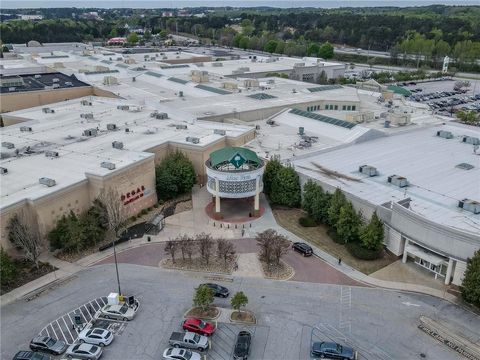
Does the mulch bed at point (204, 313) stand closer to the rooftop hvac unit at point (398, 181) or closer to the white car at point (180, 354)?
the white car at point (180, 354)

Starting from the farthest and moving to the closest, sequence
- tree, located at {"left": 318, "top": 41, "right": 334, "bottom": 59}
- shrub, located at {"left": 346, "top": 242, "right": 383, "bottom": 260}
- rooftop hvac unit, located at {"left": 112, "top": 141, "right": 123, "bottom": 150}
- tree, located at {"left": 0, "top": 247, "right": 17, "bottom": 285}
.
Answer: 1. tree, located at {"left": 318, "top": 41, "right": 334, "bottom": 59}
2. rooftop hvac unit, located at {"left": 112, "top": 141, "right": 123, "bottom": 150}
3. shrub, located at {"left": 346, "top": 242, "right": 383, "bottom": 260}
4. tree, located at {"left": 0, "top": 247, "right": 17, "bottom": 285}

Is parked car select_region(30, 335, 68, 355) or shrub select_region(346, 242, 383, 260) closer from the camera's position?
parked car select_region(30, 335, 68, 355)

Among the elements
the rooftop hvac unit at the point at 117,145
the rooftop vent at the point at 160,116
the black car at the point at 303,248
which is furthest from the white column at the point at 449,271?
the rooftop vent at the point at 160,116

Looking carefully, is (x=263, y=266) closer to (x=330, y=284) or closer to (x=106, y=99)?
(x=330, y=284)

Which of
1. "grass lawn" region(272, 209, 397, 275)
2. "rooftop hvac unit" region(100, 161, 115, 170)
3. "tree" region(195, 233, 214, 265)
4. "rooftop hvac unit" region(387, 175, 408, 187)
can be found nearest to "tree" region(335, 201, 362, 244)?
"grass lawn" region(272, 209, 397, 275)

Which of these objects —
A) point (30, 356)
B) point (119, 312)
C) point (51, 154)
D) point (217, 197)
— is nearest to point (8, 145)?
point (51, 154)

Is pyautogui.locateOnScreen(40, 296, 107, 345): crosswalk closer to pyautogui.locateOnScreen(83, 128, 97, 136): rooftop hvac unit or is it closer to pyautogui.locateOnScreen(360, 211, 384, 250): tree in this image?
pyautogui.locateOnScreen(360, 211, 384, 250): tree

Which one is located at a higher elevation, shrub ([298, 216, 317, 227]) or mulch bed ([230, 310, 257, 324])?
shrub ([298, 216, 317, 227])
